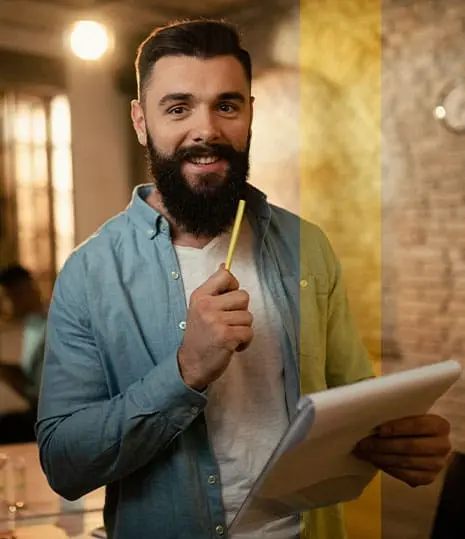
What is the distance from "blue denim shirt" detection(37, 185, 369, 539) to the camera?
0.84m

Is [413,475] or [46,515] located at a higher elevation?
[413,475]

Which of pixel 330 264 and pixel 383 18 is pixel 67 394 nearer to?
pixel 330 264

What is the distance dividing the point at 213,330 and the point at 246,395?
185 millimetres

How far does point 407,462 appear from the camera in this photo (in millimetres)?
911

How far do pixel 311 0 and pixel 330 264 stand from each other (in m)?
0.42

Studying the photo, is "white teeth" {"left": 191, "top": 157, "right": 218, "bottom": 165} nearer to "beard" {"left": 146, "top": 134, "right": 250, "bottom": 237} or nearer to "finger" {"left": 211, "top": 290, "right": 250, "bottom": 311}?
"beard" {"left": 146, "top": 134, "right": 250, "bottom": 237}

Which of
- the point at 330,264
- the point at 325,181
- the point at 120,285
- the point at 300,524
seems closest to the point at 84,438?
the point at 120,285

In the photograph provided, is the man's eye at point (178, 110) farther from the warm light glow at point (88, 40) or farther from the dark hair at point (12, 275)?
the dark hair at point (12, 275)

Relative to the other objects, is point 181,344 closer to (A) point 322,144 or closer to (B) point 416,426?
(B) point 416,426

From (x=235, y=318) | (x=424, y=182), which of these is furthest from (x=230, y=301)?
(x=424, y=182)

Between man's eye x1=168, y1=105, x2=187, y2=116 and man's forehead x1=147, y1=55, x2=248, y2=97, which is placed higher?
man's forehead x1=147, y1=55, x2=248, y2=97

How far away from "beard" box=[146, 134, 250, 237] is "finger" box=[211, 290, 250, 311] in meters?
0.18

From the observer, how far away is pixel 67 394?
87 cm

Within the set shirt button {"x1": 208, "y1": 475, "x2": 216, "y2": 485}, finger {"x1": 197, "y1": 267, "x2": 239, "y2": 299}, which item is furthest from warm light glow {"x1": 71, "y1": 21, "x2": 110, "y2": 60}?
shirt button {"x1": 208, "y1": 475, "x2": 216, "y2": 485}
